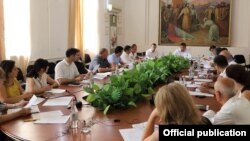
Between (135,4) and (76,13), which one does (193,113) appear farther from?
(135,4)

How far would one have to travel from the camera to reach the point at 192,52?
9594 mm

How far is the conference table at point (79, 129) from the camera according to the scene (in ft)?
6.45

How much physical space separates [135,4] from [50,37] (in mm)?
4703

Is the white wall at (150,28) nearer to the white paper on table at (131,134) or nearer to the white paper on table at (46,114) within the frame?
the white paper on table at (46,114)

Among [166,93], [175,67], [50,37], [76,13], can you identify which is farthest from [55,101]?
[76,13]

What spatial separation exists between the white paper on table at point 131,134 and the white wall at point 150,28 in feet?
25.7

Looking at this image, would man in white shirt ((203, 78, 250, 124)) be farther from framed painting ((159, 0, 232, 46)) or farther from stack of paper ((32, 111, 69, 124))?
framed painting ((159, 0, 232, 46))

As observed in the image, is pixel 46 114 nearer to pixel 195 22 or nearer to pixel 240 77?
pixel 240 77

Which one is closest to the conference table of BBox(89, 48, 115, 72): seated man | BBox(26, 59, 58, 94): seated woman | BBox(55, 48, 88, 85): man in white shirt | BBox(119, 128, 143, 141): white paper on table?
BBox(119, 128, 143, 141): white paper on table

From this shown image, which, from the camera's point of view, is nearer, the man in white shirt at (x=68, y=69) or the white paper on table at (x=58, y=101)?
the white paper on table at (x=58, y=101)

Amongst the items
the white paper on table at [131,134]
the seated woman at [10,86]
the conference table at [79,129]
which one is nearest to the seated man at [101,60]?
the seated woman at [10,86]

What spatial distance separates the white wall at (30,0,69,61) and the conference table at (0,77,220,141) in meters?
3.49

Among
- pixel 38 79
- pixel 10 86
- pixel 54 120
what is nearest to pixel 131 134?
pixel 54 120

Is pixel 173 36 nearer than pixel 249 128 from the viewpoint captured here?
No
